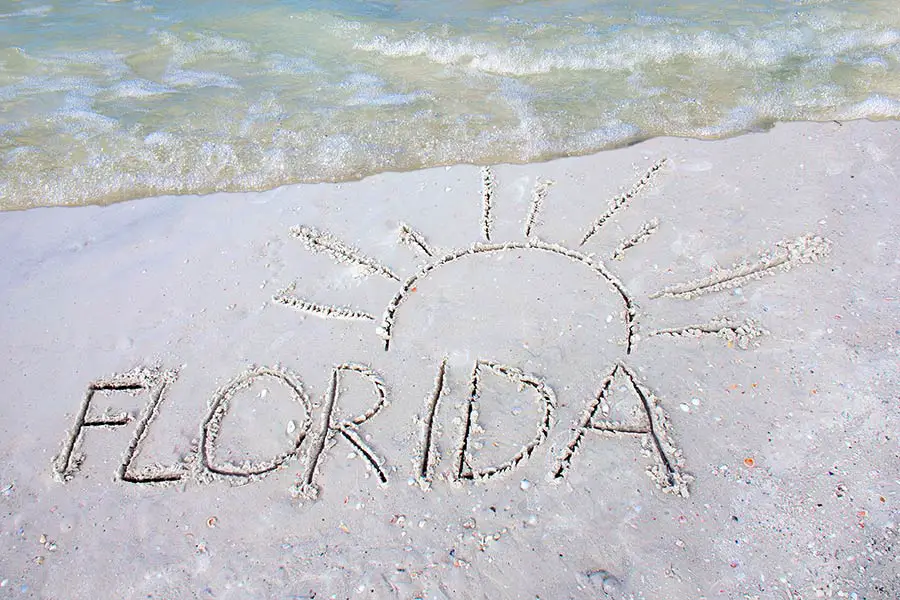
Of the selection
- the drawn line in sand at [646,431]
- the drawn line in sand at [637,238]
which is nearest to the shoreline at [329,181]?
the drawn line in sand at [637,238]

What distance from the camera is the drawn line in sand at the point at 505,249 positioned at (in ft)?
10.2

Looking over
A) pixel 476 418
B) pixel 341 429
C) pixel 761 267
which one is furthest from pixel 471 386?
pixel 761 267

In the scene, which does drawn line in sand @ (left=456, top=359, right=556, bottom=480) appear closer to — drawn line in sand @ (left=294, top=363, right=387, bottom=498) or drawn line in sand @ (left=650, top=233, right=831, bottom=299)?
drawn line in sand @ (left=294, top=363, right=387, bottom=498)

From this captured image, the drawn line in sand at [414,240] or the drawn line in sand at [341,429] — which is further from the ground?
the drawn line in sand at [414,240]

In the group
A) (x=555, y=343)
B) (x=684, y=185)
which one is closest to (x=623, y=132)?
(x=684, y=185)

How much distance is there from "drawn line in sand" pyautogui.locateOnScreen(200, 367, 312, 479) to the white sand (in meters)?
0.01

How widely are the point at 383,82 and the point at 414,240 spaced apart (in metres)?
2.16

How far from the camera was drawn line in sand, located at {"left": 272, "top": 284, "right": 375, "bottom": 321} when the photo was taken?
10.5 ft

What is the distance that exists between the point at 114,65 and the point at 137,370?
3739mm

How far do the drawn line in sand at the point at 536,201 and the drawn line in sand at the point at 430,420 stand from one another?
1.02 meters

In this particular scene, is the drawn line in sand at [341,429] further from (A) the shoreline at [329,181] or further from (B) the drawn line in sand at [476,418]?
(A) the shoreline at [329,181]

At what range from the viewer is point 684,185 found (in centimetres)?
381

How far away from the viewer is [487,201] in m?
3.80

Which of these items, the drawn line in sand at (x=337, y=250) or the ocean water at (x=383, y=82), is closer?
the drawn line in sand at (x=337, y=250)
